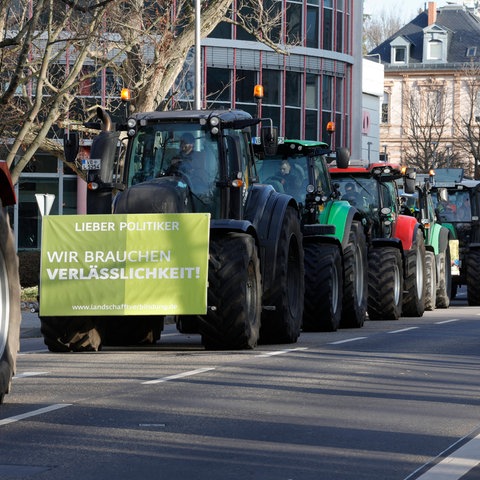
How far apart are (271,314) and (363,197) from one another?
9.50m

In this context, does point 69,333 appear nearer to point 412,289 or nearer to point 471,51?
point 412,289

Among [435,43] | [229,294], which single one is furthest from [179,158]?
[435,43]

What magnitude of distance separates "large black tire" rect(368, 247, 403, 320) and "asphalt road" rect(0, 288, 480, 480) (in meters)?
8.78

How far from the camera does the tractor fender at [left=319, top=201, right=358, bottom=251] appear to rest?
73.3 ft

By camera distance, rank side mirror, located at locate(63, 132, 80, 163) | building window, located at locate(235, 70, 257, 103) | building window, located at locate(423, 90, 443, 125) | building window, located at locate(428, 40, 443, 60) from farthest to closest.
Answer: building window, located at locate(428, 40, 443, 60) → building window, located at locate(423, 90, 443, 125) → building window, located at locate(235, 70, 257, 103) → side mirror, located at locate(63, 132, 80, 163)

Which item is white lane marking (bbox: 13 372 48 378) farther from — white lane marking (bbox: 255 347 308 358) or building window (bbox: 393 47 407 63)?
building window (bbox: 393 47 407 63)

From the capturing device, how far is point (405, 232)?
90.6ft

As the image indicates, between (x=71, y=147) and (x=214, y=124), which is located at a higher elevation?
(x=214, y=124)

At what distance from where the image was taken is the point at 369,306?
25516 mm

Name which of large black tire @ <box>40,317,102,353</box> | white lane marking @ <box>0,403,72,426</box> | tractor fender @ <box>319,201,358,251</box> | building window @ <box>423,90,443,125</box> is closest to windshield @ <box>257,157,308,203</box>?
tractor fender @ <box>319,201,358,251</box>

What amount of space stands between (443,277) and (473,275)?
131 cm

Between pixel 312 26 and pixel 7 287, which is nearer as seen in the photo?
pixel 7 287

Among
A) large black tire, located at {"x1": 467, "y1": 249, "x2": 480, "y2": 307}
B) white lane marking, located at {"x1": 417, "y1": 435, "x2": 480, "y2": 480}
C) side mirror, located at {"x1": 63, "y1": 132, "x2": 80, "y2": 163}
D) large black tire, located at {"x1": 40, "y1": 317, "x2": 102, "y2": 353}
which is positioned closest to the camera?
white lane marking, located at {"x1": 417, "y1": 435, "x2": 480, "y2": 480}

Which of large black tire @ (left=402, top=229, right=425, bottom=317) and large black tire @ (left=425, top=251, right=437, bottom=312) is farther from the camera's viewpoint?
large black tire @ (left=425, top=251, right=437, bottom=312)
